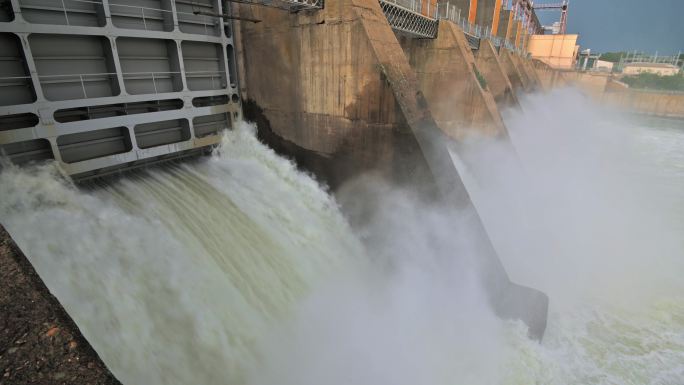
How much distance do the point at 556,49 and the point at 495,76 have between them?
39.9 metres

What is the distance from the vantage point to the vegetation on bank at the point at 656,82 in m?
40.5

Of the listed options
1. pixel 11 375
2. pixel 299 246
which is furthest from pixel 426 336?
pixel 11 375

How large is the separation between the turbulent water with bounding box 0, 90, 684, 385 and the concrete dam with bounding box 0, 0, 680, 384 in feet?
0.11

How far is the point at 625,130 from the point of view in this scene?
26.0 m

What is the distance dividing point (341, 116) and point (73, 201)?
16.7 feet

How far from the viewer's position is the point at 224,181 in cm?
730

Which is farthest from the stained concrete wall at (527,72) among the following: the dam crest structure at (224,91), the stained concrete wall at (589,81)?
the stained concrete wall at (589,81)

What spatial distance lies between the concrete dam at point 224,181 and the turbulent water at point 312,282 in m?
0.03

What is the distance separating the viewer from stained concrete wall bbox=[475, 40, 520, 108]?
15.2 metres

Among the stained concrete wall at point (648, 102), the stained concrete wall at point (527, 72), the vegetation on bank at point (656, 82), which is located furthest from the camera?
the vegetation on bank at point (656, 82)

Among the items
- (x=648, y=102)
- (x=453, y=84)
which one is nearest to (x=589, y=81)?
(x=648, y=102)

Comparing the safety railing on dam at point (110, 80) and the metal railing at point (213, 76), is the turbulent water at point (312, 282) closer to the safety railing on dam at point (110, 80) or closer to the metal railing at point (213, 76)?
the safety railing on dam at point (110, 80)

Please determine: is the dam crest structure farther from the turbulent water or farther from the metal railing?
the turbulent water

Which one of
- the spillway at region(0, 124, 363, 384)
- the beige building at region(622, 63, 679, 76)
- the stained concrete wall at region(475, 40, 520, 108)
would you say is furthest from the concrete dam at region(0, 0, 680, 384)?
the beige building at region(622, 63, 679, 76)
